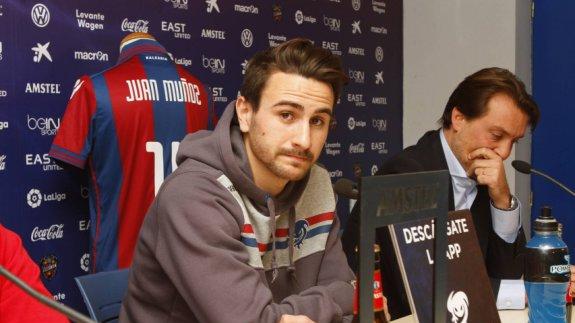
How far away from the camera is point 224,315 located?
139 cm

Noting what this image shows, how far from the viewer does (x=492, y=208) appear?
88.9 inches

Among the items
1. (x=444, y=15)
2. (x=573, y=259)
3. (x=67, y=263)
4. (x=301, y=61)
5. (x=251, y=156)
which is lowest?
(x=573, y=259)

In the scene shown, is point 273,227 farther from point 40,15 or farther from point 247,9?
point 247,9

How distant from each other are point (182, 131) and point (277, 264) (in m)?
1.25

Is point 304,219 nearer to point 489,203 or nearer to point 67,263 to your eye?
point 489,203

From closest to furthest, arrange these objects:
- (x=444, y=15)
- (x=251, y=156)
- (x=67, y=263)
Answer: (x=251, y=156) → (x=67, y=263) → (x=444, y=15)

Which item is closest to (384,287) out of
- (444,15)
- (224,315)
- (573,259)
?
(224,315)

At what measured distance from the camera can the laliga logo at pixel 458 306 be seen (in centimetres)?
134

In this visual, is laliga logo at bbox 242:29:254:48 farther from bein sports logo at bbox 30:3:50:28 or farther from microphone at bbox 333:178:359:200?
microphone at bbox 333:178:359:200

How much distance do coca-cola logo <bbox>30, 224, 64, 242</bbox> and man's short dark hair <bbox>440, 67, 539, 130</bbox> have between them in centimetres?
156

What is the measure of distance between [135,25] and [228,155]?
1915mm

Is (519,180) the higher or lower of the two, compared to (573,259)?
higher

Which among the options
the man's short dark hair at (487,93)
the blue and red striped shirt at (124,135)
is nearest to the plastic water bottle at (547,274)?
the man's short dark hair at (487,93)

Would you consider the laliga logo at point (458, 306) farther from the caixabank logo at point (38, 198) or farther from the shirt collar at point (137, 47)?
the caixabank logo at point (38, 198)
